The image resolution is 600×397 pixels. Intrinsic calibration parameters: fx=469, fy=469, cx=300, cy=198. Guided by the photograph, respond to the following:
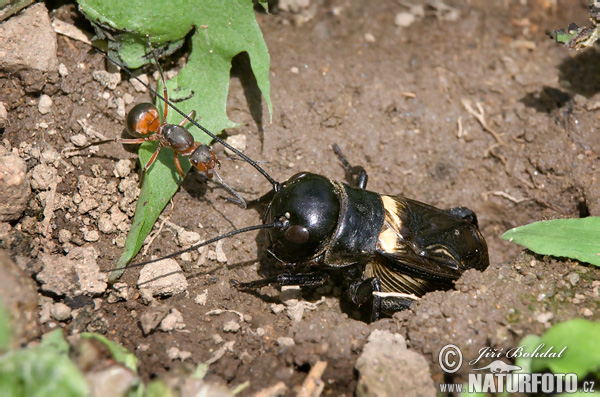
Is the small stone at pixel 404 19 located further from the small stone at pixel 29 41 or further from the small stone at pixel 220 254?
the small stone at pixel 29 41

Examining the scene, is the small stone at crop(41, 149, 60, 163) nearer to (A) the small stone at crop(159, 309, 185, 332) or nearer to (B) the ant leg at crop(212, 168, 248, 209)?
(B) the ant leg at crop(212, 168, 248, 209)

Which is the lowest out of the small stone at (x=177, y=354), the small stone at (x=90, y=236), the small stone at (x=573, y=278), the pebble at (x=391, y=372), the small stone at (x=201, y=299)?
the small stone at (x=201, y=299)

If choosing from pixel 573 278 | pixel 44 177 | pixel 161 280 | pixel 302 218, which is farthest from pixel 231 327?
pixel 573 278

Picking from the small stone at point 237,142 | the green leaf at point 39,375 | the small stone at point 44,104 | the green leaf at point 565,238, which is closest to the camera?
the green leaf at point 39,375

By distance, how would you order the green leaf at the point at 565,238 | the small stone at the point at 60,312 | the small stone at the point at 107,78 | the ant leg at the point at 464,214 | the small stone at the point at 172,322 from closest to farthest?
1. the small stone at the point at 60,312
2. the small stone at the point at 172,322
3. the green leaf at the point at 565,238
4. the small stone at the point at 107,78
5. the ant leg at the point at 464,214

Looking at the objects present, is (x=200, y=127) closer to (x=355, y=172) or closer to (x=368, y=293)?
(x=355, y=172)

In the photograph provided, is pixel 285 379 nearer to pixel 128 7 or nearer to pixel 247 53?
pixel 247 53

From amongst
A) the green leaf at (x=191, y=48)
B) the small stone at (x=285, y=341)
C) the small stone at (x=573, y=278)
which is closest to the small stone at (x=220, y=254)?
the green leaf at (x=191, y=48)
